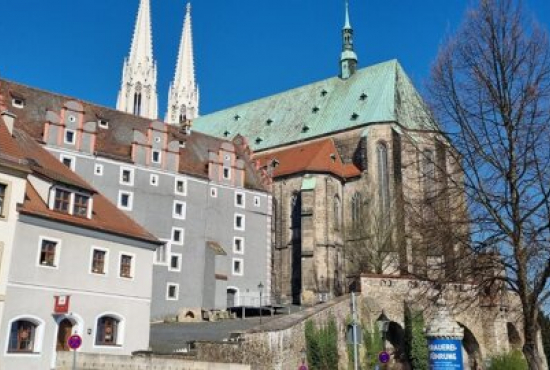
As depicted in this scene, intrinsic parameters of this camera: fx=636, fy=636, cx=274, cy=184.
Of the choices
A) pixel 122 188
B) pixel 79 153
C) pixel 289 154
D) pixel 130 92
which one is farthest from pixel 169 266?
pixel 130 92

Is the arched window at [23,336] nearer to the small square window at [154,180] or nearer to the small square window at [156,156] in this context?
the small square window at [154,180]

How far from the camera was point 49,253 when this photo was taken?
23.1 metres

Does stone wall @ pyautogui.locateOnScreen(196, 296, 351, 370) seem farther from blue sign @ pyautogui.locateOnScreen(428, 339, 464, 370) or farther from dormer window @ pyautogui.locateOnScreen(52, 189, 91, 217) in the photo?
blue sign @ pyautogui.locateOnScreen(428, 339, 464, 370)

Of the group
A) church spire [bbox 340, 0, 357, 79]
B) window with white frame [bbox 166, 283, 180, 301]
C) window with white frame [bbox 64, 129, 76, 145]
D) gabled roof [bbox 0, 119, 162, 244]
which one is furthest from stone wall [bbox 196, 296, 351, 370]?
church spire [bbox 340, 0, 357, 79]

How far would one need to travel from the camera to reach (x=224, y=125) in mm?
79125

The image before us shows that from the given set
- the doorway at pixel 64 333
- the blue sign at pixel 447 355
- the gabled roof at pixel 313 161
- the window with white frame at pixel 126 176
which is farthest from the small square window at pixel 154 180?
the blue sign at pixel 447 355

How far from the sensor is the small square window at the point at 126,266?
84.0ft

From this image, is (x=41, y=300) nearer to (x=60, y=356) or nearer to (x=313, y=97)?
(x=60, y=356)

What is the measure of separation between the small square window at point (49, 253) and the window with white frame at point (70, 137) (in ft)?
58.5

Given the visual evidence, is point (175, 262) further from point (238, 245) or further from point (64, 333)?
point (64, 333)

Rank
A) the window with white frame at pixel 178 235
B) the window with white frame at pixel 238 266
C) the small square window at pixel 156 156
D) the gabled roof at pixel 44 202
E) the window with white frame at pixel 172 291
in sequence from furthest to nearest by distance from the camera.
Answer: the window with white frame at pixel 238 266 < the small square window at pixel 156 156 < the window with white frame at pixel 178 235 < the window with white frame at pixel 172 291 < the gabled roof at pixel 44 202

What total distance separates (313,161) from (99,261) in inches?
1362

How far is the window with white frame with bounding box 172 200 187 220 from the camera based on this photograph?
43.5m

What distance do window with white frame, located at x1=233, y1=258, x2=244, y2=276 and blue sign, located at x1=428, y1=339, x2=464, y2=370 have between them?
109 ft
